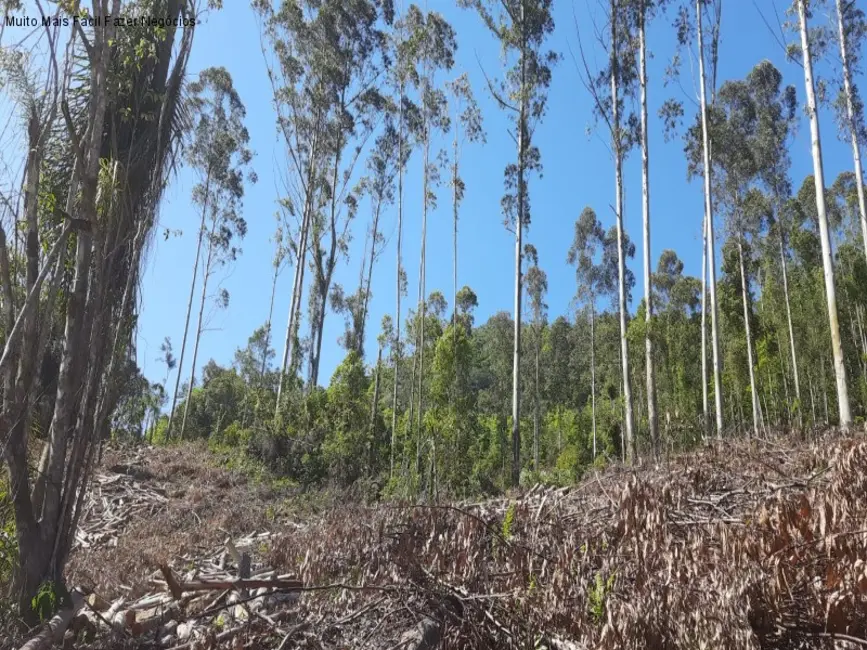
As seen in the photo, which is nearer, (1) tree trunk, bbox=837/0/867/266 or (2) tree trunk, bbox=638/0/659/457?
(2) tree trunk, bbox=638/0/659/457

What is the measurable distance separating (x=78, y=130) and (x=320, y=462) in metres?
12.1

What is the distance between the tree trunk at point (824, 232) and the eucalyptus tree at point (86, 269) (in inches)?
374

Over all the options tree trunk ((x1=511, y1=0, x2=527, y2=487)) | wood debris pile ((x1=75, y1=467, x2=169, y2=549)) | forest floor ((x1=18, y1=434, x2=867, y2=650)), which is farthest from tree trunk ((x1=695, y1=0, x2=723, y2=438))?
wood debris pile ((x1=75, y1=467, x2=169, y2=549))

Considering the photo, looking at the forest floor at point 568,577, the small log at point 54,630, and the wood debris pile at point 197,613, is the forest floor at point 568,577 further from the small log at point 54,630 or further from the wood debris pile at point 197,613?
the small log at point 54,630

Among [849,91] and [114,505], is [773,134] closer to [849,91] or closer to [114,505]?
[849,91]

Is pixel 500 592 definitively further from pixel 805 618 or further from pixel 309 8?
pixel 309 8

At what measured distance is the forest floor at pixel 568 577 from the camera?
2850 millimetres

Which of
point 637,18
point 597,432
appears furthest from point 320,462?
point 597,432

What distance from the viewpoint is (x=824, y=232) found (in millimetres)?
11227

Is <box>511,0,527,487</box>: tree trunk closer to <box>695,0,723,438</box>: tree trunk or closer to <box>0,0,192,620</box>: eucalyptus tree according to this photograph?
<box>695,0,723,438</box>: tree trunk

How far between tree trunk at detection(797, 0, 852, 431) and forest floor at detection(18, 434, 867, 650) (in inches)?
195

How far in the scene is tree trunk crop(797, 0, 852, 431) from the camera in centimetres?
991

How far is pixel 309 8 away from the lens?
20.8 metres

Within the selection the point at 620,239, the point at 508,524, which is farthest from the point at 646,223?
the point at 508,524
